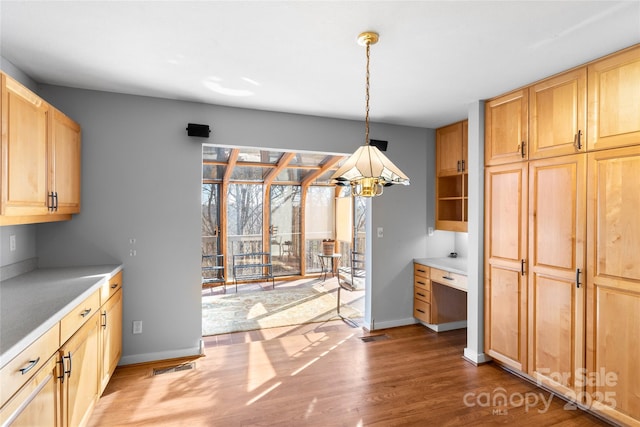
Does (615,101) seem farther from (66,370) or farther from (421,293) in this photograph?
(66,370)

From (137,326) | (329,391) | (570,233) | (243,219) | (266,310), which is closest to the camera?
(570,233)

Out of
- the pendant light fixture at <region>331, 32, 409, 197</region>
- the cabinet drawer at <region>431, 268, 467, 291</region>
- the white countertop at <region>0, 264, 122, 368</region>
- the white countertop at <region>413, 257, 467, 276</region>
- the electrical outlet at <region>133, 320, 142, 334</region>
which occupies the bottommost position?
the electrical outlet at <region>133, 320, 142, 334</region>

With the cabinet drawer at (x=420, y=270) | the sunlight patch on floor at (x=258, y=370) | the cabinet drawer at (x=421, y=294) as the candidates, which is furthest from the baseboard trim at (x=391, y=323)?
the sunlight patch on floor at (x=258, y=370)

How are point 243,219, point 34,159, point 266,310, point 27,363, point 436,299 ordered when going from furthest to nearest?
point 243,219 → point 266,310 → point 436,299 → point 34,159 → point 27,363

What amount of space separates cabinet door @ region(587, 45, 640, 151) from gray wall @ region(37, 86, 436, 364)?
261cm

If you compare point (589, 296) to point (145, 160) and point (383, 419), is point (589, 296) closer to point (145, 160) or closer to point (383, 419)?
point (383, 419)

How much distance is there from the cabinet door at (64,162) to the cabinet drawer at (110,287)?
2.19ft

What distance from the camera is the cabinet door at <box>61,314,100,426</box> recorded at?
1.79 m

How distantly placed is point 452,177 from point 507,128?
1.48 meters

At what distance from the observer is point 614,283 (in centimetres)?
224

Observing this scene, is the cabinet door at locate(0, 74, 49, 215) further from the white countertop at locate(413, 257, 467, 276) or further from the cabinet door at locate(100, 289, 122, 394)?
the white countertop at locate(413, 257, 467, 276)

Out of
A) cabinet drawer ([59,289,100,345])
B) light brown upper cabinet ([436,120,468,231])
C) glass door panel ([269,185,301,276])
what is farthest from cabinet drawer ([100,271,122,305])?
glass door panel ([269,185,301,276])

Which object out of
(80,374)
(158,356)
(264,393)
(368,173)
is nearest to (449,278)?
(264,393)

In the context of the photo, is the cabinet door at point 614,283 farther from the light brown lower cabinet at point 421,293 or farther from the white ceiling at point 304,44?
the light brown lower cabinet at point 421,293
